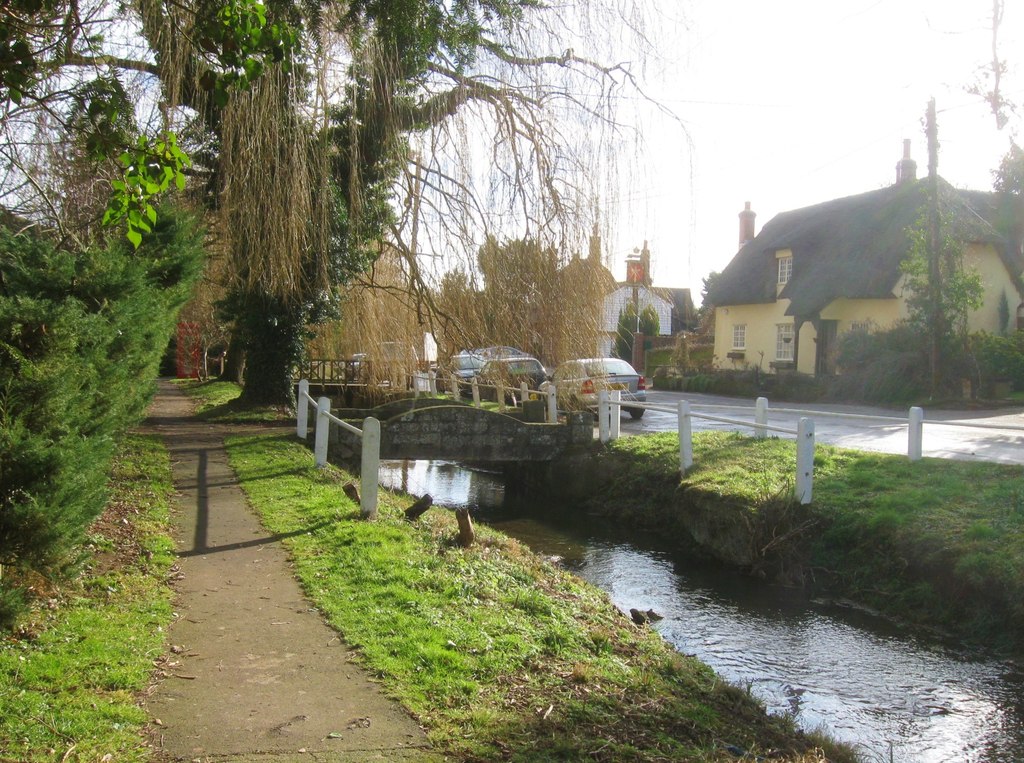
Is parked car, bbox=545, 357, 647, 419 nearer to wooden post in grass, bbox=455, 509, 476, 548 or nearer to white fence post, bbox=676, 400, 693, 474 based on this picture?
white fence post, bbox=676, 400, 693, 474

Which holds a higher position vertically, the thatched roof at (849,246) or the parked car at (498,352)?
the thatched roof at (849,246)

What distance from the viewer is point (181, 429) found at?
16.8 metres

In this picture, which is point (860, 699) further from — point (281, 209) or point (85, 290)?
point (281, 209)

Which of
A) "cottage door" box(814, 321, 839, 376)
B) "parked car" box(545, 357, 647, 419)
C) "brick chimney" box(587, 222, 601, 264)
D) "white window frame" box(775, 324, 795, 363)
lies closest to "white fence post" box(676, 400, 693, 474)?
"parked car" box(545, 357, 647, 419)

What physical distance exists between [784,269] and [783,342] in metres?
3.34

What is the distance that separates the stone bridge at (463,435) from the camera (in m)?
15.1

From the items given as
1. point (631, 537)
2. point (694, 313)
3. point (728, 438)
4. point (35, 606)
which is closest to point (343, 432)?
point (631, 537)

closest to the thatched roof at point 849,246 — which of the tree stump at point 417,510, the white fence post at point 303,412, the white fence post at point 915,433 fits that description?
the white fence post at point 915,433

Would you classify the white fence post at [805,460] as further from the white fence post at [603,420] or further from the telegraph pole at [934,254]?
the telegraph pole at [934,254]

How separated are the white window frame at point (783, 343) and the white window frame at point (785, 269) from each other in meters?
1.92

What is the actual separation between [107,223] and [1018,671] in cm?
754

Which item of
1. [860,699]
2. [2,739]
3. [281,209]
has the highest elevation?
[281,209]

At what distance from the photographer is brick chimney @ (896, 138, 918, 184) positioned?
3566 cm

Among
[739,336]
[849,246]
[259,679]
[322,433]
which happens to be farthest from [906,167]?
[259,679]
